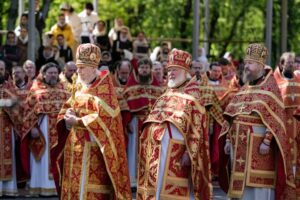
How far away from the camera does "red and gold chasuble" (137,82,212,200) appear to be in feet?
39.0

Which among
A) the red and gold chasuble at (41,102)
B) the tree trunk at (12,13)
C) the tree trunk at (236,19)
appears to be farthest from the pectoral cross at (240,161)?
the tree trunk at (236,19)

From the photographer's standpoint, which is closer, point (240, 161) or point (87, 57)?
point (87, 57)

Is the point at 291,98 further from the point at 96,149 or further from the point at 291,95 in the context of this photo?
the point at 96,149

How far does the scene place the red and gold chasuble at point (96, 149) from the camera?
38.8 feet

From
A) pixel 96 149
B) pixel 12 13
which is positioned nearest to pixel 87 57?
pixel 96 149

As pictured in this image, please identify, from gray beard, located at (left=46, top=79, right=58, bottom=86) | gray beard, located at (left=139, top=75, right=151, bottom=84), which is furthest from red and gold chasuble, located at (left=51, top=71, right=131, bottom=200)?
gray beard, located at (left=139, top=75, right=151, bottom=84)

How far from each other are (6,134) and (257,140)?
485 cm

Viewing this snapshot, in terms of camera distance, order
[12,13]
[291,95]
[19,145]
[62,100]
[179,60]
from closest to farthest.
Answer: [179,60] < [291,95] < [62,100] < [19,145] < [12,13]

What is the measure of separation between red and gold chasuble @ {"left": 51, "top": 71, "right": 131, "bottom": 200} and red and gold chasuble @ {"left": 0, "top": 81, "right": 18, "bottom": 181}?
3991 millimetres

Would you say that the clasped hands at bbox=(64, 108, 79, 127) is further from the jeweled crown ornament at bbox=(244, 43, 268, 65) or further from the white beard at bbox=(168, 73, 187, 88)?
the jeweled crown ornament at bbox=(244, 43, 268, 65)

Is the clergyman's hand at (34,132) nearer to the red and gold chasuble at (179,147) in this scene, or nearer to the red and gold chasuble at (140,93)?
the red and gold chasuble at (140,93)

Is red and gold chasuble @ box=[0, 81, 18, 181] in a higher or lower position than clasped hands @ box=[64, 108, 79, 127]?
lower

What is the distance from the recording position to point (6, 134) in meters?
16.2

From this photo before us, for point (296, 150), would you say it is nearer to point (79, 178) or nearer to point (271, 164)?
point (271, 164)
